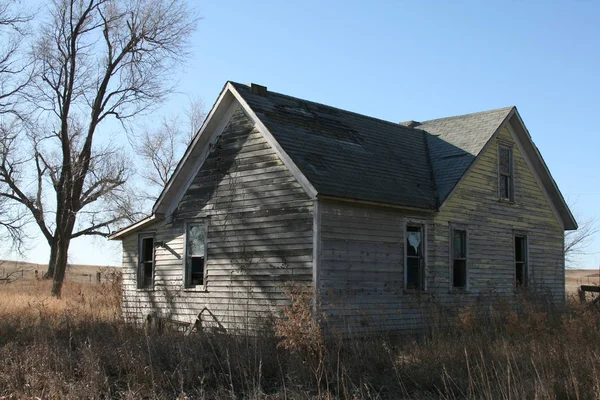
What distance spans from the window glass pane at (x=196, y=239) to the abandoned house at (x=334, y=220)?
0.04m

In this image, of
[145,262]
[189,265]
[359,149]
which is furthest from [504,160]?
[145,262]

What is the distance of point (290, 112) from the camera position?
16.4m

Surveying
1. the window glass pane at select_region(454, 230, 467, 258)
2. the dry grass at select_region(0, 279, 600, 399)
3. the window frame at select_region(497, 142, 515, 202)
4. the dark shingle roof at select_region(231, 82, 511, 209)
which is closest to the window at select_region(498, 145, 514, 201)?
the window frame at select_region(497, 142, 515, 202)

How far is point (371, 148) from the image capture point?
17.2 metres

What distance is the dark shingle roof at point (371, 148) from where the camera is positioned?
14.7m

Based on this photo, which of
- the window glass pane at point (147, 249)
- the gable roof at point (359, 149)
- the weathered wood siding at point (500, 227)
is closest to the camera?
the gable roof at point (359, 149)

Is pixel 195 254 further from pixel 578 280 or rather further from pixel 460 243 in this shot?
pixel 578 280

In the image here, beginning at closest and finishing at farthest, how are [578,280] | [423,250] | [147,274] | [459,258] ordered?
1. [423,250]
2. [459,258]
3. [147,274]
4. [578,280]

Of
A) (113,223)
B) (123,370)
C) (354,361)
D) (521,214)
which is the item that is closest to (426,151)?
(521,214)

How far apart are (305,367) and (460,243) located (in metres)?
8.97

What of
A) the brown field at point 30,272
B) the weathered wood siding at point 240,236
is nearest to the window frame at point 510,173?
the weathered wood siding at point 240,236

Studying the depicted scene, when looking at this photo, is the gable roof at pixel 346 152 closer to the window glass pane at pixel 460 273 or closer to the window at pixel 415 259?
the window at pixel 415 259

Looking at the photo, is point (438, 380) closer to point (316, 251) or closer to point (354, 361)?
point (354, 361)

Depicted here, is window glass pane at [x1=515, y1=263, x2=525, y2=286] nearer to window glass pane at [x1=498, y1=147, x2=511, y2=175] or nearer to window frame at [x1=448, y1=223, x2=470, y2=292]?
window glass pane at [x1=498, y1=147, x2=511, y2=175]
